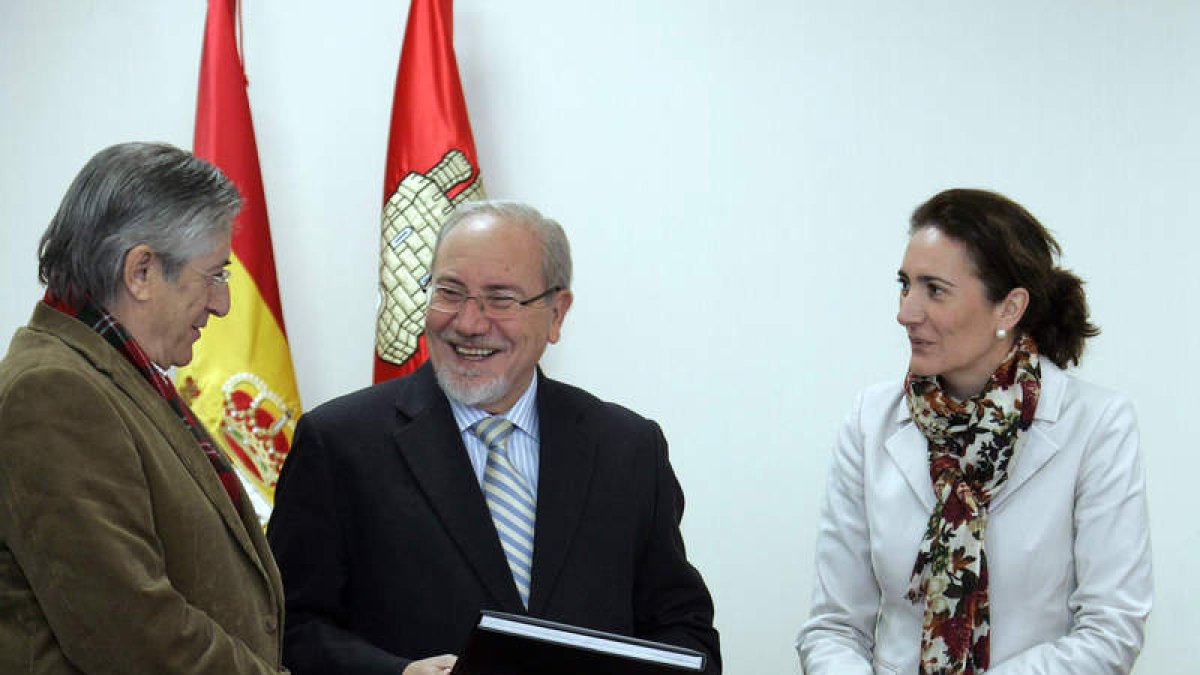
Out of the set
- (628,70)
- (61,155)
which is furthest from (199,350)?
(628,70)

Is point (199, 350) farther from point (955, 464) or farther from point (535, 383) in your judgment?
point (955, 464)

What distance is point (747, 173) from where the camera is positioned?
12.9 ft

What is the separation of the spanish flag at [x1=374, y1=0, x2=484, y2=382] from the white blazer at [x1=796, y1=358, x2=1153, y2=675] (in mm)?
1370

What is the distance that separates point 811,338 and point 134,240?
2.39 m

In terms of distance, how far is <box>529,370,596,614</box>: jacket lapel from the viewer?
225 centimetres

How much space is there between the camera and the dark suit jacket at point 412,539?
2191 millimetres

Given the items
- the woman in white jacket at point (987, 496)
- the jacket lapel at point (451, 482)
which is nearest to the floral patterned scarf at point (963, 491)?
the woman in white jacket at point (987, 496)

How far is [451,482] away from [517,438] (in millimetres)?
171

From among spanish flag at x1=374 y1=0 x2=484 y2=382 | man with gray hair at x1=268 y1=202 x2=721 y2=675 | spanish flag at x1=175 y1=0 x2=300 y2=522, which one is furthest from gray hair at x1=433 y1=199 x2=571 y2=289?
spanish flag at x1=175 y1=0 x2=300 y2=522

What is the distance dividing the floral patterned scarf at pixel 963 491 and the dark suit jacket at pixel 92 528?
1.25 meters

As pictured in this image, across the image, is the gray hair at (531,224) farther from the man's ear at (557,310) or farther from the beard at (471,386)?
the beard at (471,386)

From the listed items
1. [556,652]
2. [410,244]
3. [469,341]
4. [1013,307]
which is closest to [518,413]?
[469,341]

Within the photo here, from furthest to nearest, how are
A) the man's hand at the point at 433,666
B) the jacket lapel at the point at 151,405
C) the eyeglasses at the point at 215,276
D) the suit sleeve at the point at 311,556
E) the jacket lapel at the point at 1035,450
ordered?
the jacket lapel at the point at 1035,450, the suit sleeve at the point at 311,556, the man's hand at the point at 433,666, the eyeglasses at the point at 215,276, the jacket lapel at the point at 151,405

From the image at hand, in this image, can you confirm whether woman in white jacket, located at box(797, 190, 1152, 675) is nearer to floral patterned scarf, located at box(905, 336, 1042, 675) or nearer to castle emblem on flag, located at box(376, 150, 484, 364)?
floral patterned scarf, located at box(905, 336, 1042, 675)
